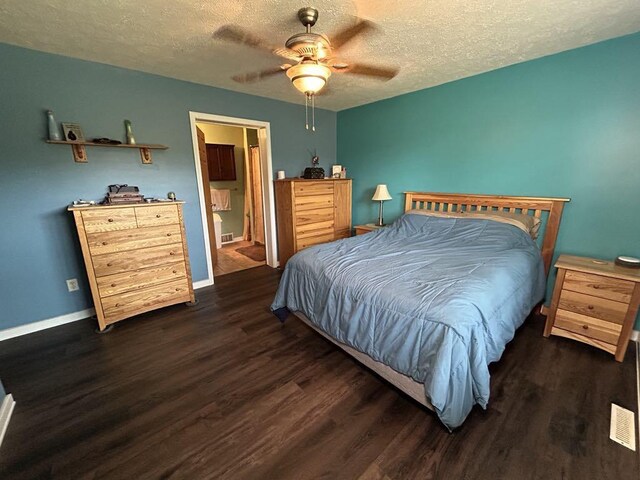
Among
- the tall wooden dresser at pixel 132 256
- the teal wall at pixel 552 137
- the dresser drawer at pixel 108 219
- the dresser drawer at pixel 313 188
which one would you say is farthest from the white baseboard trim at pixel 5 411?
the teal wall at pixel 552 137

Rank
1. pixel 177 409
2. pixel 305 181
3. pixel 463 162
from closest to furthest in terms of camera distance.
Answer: pixel 177 409
pixel 463 162
pixel 305 181

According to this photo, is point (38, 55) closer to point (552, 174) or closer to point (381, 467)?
point (381, 467)

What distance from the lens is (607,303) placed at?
2.00 m

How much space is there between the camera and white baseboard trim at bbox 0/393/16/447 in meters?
1.53

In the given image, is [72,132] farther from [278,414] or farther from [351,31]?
[278,414]

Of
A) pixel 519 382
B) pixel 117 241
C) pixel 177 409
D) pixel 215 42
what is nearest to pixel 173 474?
pixel 177 409

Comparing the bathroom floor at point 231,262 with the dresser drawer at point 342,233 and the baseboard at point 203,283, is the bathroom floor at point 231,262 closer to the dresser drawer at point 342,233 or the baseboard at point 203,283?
the baseboard at point 203,283

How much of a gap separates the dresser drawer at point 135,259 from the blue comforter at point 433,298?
123 centimetres

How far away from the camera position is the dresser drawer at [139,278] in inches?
97.2

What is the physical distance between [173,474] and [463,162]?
3724mm

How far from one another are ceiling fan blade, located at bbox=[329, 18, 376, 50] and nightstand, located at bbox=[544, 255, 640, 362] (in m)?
2.39

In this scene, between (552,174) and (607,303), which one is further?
(552,174)

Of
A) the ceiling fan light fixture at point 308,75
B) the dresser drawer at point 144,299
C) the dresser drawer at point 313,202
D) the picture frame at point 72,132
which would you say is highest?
the ceiling fan light fixture at point 308,75

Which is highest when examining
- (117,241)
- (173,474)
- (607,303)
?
(117,241)
